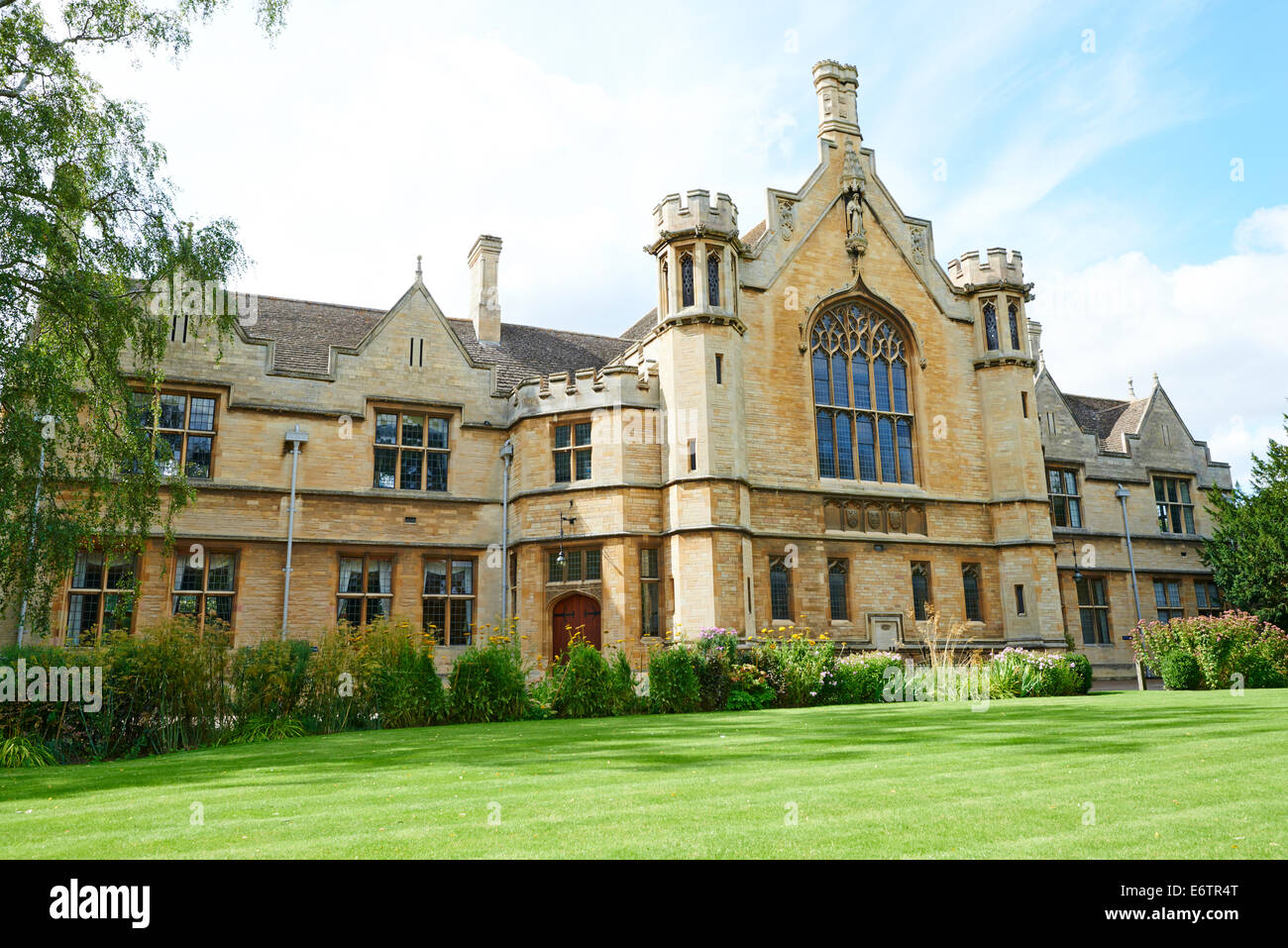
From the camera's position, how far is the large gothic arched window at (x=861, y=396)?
25.8m

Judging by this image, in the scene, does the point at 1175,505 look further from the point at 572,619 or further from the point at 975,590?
the point at 572,619

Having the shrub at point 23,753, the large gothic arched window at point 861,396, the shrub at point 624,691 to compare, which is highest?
the large gothic arched window at point 861,396

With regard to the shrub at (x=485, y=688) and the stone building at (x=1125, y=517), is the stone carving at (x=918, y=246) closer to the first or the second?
the stone building at (x=1125, y=517)

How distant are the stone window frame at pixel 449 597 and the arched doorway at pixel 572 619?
220 cm

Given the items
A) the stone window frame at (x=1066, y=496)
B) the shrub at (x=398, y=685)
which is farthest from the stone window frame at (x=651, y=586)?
the stone window frame at (x=1066, y=496)

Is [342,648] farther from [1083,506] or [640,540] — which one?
[1083,506]

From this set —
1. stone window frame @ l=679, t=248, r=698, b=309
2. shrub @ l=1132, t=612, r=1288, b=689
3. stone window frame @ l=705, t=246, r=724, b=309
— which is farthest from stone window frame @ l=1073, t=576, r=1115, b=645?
stone window frame @ l=679, t=248, r=698, b=309

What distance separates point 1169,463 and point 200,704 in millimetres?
33721

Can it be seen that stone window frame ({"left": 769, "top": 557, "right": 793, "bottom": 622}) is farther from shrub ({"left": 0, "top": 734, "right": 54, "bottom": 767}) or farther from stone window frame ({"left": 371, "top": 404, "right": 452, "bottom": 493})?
shrub ({"left": 0, "top": 734, "right": 54, "bottom": 767})

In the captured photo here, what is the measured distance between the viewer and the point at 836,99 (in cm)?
2811

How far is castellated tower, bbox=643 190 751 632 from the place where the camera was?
858 inches

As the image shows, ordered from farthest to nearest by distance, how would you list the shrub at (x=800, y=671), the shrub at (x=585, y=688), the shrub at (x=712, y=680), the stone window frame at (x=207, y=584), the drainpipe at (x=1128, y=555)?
the drainpipe at (x=1128, y=555), the stone window frame at (x=207, y=584), the shrub at (x=800, y=671), the shrub at (x=712, y=680), the shrub at (x=585, y=688)

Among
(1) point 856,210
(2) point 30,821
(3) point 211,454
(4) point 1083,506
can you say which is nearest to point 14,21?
(3) point 211,454

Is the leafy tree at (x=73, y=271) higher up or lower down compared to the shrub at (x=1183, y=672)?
higher up
